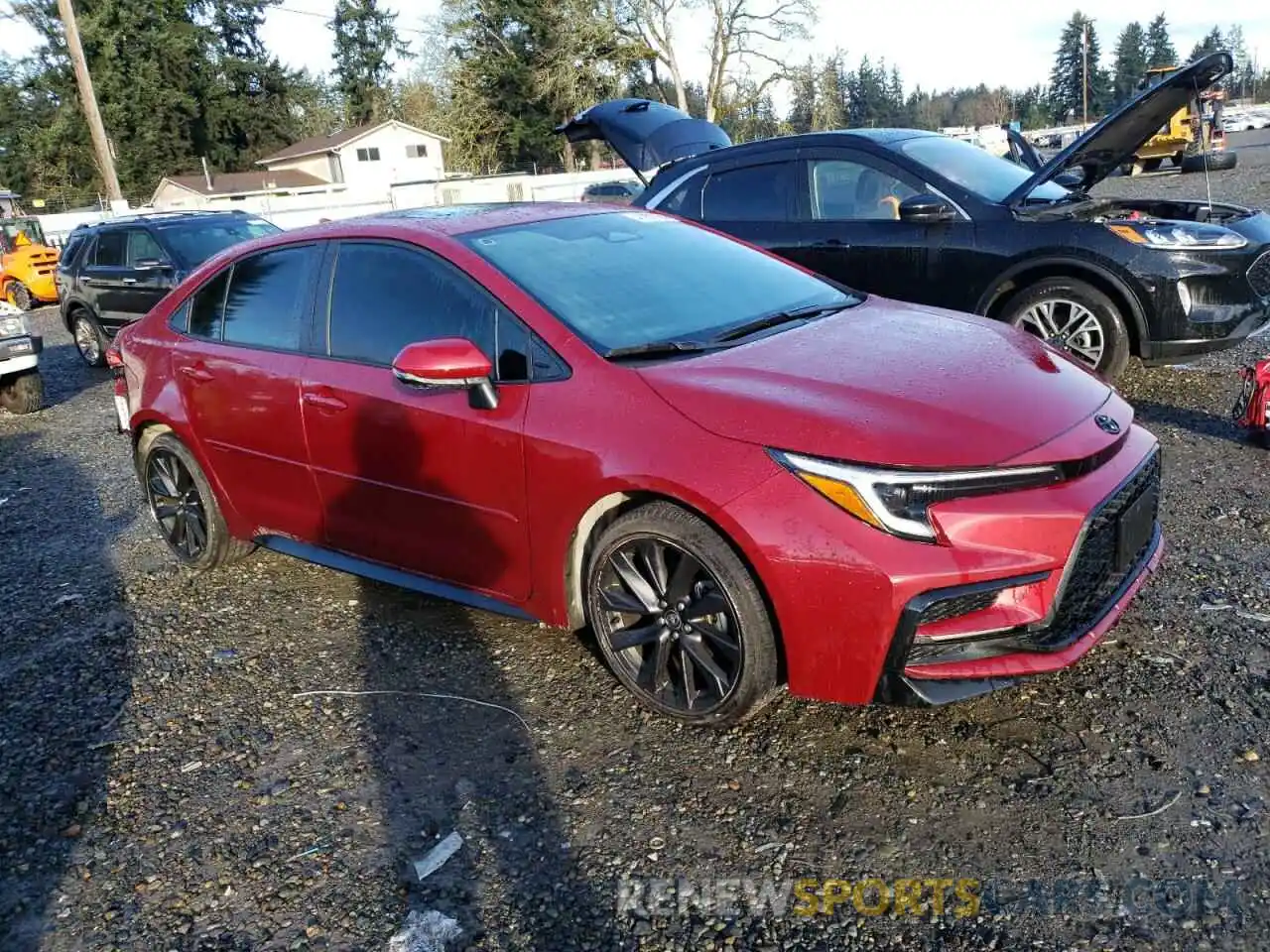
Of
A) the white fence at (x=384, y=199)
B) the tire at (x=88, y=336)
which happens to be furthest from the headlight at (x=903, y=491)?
the white fence at (x=384, y=199)

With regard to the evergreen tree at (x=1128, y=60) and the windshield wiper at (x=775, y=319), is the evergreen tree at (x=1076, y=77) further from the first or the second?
the windshield wiper at (x=775, y=319)

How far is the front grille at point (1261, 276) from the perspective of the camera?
5.87 m

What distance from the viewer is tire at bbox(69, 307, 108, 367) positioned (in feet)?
39.7

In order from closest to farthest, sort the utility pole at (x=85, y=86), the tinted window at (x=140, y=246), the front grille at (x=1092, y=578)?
the front grille at (x=1092, y=578), the tinted window at (x=140, y=246), the utility pole at (x=85, y=86)

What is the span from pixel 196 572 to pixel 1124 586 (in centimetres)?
418

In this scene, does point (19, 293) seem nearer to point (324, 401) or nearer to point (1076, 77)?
point (324, 401)

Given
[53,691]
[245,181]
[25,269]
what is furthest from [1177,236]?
[245,181]

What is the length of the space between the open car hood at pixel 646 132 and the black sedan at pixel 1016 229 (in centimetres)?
119

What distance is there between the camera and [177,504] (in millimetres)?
4973

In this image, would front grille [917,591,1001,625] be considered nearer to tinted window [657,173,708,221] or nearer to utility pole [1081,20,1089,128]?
tinted window [657,173,708,221]

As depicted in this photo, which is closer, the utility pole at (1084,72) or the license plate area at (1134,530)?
the license plate area at (1134,530)

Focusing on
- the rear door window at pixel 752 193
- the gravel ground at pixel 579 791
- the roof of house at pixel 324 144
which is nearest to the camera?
the gravel ground at pixel 579 791

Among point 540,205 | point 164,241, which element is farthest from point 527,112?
point 540,205

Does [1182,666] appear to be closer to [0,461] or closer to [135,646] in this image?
[135,646]
